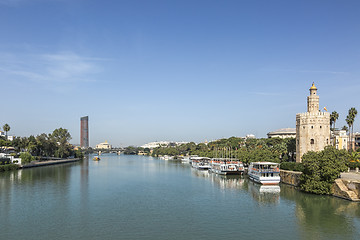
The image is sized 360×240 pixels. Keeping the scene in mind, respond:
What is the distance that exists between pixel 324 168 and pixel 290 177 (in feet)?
47.4

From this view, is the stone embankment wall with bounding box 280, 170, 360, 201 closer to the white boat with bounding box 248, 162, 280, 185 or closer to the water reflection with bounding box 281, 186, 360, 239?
the water reflection with bounding box 281, 186, 360, 239

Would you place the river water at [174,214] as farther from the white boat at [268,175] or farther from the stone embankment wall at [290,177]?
Result: the white boat at [268,175]

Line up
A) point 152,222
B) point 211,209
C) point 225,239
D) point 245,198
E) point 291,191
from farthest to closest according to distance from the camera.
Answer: point 291,191 < point 245,198 < point 211,209 < point 152,222 < point 225,239

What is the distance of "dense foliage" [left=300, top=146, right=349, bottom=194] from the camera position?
45.4 m

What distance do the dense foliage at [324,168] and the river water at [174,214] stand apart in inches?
64.2

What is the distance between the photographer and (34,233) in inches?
1186

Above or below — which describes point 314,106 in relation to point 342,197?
above

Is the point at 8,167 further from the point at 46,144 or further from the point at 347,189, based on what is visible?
the point at 347,189

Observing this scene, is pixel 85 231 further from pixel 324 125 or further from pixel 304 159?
pixel 324 125

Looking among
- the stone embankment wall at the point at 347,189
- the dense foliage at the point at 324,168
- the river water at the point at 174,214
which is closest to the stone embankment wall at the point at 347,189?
the stone embankment wall at the point at 347,189

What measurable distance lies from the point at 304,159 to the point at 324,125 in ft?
58.5

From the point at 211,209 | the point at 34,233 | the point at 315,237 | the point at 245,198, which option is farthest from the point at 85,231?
the point at 245,198

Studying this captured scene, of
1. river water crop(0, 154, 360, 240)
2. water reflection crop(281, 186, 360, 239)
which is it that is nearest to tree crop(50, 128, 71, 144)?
river water crop(0, 154, 360, 240)

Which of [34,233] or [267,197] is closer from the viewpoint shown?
[34,233]
